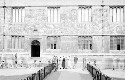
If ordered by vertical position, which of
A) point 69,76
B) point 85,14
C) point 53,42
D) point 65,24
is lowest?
point 69,76

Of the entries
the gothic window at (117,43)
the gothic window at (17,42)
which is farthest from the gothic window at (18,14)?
the gothic window at (117,43)

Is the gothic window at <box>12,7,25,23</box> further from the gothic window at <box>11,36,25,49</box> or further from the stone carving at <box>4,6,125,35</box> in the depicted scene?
the gothic window at <box>11,36,25,49</box>

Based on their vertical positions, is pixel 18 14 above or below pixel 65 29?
above

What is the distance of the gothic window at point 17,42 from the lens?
105 feet

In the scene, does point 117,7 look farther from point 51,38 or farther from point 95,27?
point 51,38

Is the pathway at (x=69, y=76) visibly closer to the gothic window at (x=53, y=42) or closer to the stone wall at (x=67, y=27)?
the stone wall at (x=67, y=27)

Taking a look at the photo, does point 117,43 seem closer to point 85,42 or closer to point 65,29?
point 85,42

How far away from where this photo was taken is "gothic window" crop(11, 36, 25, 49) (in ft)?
105

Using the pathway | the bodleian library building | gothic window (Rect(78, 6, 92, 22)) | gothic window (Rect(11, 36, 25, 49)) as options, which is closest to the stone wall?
the bodleian library building

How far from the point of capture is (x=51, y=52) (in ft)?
104

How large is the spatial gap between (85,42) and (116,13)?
5170mm

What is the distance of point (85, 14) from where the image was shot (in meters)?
31.9

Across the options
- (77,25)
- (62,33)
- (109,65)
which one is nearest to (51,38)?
(62,33)

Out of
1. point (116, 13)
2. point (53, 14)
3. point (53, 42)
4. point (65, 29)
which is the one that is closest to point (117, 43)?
point (116, 13)
